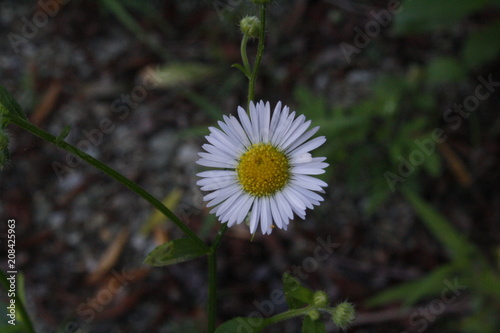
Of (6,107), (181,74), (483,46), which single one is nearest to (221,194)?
(6,107)

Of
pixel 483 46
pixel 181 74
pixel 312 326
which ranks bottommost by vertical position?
pixel 312 326

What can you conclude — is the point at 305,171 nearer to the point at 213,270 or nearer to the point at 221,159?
the point at 221,159

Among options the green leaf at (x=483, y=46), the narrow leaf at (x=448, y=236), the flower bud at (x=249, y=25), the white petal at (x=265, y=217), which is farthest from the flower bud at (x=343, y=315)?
the green leaf at (x=483, y=46)

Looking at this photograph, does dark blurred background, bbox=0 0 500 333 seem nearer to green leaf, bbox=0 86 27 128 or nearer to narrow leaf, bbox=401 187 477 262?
narrow leaf, bbox=401 187 477 262

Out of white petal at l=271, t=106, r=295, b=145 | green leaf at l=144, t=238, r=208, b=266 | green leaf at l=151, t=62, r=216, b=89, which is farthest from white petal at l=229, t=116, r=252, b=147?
green leaf at l=151, t=62, r=216, b=89

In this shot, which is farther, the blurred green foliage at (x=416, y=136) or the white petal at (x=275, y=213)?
the blurred green foliage at (x=416, y=136)

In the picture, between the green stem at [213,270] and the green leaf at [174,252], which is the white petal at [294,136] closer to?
the green stem at [213,270]

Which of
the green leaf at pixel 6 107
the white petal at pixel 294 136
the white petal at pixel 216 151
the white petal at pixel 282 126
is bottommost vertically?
the white petal at pixel 294 136

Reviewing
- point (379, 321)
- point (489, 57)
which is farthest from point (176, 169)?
point (489, 57)
